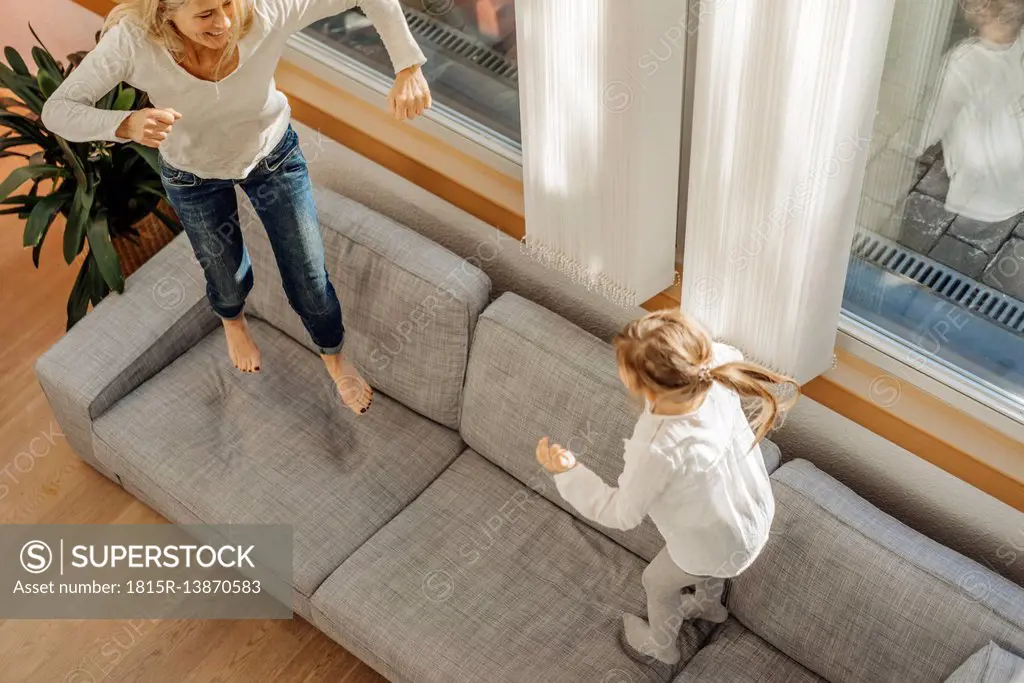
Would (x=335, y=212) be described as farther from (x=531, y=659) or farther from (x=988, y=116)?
(x=988, y=116)

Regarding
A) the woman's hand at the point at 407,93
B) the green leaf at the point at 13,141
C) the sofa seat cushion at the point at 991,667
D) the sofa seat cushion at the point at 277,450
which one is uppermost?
the woman's hand at the point at 407,93

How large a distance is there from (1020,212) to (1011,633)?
2.53ft

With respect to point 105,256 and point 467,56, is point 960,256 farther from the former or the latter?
point 105,256

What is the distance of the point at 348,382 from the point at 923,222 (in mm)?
1226

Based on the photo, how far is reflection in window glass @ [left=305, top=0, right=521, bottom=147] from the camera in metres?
2.92

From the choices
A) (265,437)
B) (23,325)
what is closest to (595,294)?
(265,437)

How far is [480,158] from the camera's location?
9.86ft

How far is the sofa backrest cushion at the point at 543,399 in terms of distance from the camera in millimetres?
2646

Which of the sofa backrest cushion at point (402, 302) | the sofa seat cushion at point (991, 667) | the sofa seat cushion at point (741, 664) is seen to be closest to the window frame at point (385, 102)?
the sofa backrest cushion at point (402, 302)

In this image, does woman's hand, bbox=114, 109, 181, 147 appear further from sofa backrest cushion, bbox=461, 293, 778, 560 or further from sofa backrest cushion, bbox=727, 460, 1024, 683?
sofa backrest cushion, bbox=727, 460, 1024, 683

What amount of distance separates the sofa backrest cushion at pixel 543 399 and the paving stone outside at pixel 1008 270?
0.56 meters

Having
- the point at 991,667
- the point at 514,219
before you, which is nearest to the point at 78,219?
the point at 514,219

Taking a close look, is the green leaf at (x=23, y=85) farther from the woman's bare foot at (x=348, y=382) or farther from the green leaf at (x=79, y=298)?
the woman's bare foot at (x=348, y=382)

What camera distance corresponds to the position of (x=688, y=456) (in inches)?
80.0
